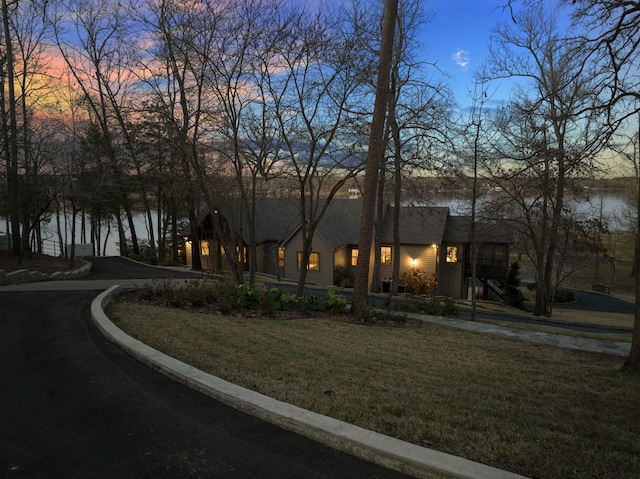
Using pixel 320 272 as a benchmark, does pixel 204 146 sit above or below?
above

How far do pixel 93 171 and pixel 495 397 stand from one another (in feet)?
94.0

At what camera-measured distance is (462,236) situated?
32.4 meters

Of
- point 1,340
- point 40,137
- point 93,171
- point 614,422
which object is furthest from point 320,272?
point 614,422

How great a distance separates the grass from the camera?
3.62 m

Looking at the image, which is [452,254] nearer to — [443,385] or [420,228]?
[420,228]

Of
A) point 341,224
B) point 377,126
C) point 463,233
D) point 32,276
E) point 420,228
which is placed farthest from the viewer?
point 341,224

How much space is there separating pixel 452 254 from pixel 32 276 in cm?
2672

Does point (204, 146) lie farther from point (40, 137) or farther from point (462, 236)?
point (462, 236)

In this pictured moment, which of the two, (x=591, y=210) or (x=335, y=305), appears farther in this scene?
(x=591, y=210)

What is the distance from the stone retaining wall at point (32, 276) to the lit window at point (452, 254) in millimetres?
24554

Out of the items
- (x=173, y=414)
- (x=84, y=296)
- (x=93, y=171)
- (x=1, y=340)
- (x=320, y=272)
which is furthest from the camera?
(x=320, y=272)

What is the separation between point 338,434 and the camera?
360 cm

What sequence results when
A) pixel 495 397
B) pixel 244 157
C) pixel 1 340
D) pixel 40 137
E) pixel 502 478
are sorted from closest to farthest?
pixel 502 478 → pixel 495 397 → pixel 1 340 → pixel 244 157 → pixel 40 137

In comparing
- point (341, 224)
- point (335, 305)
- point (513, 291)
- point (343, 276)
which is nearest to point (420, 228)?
point (341, 224)
